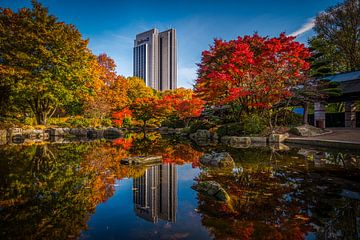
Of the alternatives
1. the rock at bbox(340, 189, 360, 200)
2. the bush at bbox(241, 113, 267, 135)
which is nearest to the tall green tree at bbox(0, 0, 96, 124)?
the bush at bbox(241, 113, 267, 135)

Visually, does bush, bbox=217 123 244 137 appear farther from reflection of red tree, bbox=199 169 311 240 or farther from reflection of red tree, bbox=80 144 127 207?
reflection of red tree, bbox=199 169 311 240

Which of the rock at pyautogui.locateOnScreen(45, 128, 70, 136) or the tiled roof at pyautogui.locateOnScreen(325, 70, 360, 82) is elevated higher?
the tiled roof at pyautogui.locateOnScreen(325, 70, 360, 82)

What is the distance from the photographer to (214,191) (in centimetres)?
341

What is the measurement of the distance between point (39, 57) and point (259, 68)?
51.5 ft

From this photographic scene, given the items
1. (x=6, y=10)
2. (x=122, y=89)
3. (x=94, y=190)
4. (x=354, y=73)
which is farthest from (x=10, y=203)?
(x=122, y=89)

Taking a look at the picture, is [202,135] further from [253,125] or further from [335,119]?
[335,119]

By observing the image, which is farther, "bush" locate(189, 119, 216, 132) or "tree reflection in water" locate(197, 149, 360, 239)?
"bush" locate(189, 119, 216, 132)

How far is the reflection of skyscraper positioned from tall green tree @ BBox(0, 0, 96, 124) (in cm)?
1472

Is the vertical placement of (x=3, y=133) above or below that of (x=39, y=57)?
below

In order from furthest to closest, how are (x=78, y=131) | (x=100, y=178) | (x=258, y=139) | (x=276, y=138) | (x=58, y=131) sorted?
(x=78, y=131), (x=58, y=131), (x=258, y=139), (x=276, y=138), (x=100, y=178)

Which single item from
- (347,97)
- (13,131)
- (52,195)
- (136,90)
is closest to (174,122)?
(136,90)

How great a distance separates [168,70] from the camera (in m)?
64.5

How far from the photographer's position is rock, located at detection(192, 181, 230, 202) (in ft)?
10.6

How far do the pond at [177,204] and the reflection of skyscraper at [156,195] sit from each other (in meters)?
0.01
